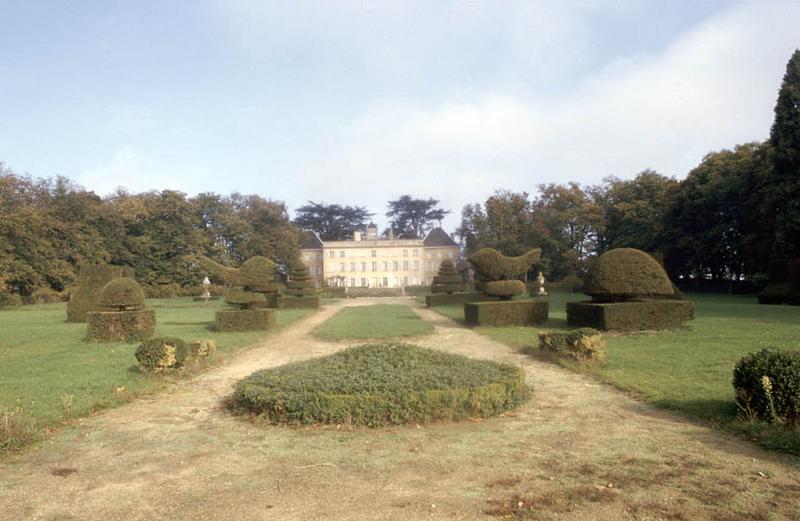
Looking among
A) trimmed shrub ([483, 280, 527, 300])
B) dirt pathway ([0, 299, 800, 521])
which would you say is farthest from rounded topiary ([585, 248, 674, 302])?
dirt pathway ([0, 299, 800, 521])

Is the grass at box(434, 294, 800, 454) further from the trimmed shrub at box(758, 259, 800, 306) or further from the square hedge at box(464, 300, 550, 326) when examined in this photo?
the trimmed shrub at box(758, 259, 800, 306)

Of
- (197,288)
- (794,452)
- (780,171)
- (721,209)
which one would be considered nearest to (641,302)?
(794,452)

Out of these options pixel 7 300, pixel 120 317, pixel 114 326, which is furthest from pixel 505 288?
pixel 7 300

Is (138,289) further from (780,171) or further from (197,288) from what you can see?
(197,288)

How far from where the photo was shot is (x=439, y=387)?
600 centimetres

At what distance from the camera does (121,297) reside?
14344 mm

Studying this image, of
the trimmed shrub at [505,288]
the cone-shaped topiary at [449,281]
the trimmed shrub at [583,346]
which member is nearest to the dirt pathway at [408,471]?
the trimmed shrub at [583,346]

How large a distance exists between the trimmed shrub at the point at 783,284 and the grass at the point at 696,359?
5838 millimetres

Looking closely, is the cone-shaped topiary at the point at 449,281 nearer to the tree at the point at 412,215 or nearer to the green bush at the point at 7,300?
the green bush at the point at 7,300

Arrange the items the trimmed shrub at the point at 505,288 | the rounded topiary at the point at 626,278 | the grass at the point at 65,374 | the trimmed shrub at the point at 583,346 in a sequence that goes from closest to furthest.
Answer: the grass at the point at 65,374
the trimmed shrub at the point at 583,346
the rounded topiary at the point at 626,278
the trimmed shrub at the point at 505,288

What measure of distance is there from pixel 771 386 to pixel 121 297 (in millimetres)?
14854

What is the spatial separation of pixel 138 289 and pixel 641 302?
1458 centimetres

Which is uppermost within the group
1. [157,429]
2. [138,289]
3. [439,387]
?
[138,289]

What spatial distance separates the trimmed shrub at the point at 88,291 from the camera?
20.9 meters
